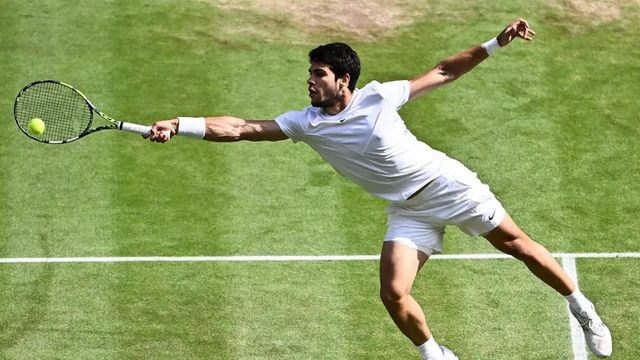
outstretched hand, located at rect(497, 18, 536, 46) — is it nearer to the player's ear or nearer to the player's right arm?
the player's ear

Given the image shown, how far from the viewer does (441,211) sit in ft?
41.4

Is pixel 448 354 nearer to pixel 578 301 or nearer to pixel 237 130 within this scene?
pixel 578 301

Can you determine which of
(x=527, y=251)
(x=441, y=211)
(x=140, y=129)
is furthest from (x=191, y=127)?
(x=527, y=251)

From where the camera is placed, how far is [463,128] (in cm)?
1675

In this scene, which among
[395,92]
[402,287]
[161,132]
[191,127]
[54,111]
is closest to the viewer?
[161,132]

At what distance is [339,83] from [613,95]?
5952 mm

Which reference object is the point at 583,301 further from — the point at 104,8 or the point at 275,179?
the point at 104,8

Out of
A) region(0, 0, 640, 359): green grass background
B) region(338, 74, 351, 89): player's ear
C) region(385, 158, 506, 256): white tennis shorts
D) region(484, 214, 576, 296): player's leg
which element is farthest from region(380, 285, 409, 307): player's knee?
region(338, 74, 351, 89): player's ear

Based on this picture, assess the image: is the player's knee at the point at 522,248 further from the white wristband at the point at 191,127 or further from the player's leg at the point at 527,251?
the white wristband at the point at 191,127

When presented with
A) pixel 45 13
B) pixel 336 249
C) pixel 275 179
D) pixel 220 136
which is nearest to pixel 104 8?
pixel 45 13

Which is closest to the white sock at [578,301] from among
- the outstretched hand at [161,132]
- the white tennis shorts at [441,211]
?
the white tennis shorts at [441,211]

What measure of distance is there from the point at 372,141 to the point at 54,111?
455 cm

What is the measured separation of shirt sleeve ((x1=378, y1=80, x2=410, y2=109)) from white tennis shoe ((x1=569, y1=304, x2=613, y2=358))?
2.41 meters

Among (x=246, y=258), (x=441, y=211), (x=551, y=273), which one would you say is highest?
(x=441, y=211)
